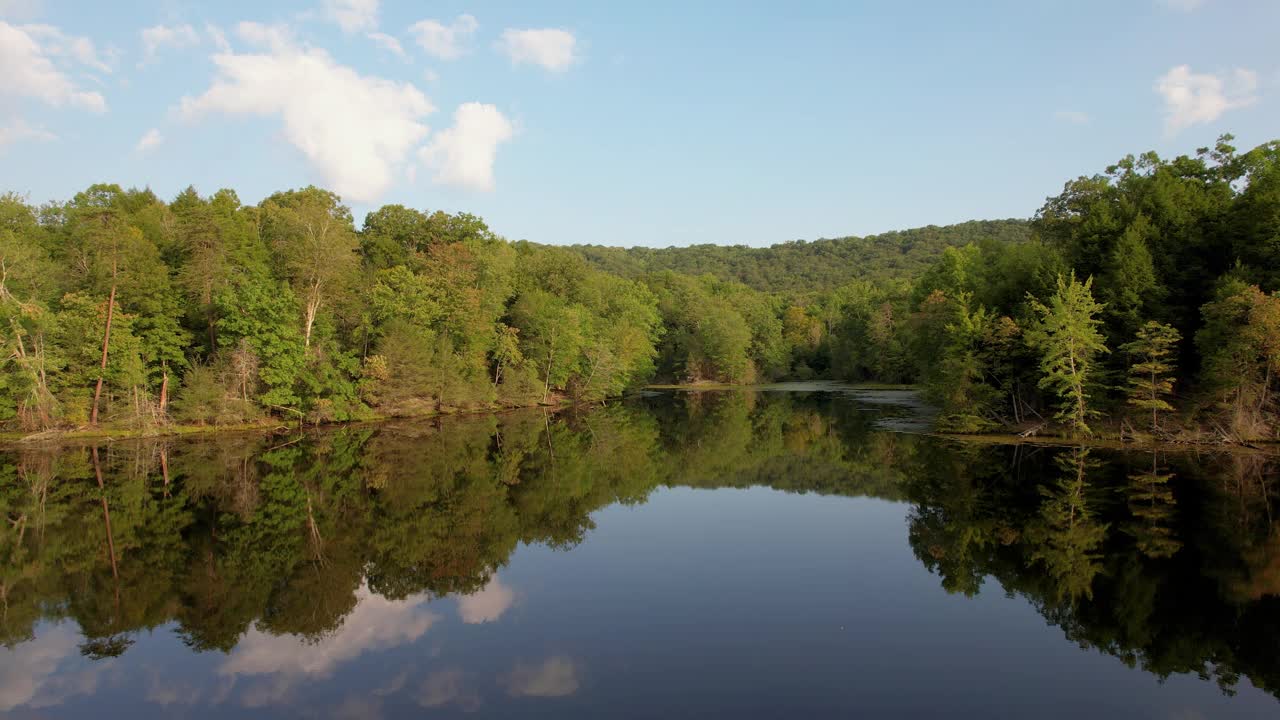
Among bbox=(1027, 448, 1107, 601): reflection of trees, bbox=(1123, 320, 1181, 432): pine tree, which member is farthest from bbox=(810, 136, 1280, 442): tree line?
bbox=(1027, 448, 1107, 601): reflection of trees

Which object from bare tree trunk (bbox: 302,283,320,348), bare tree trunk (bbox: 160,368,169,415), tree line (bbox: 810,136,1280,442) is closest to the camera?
tree line (bbox: 810,136,1280,442)

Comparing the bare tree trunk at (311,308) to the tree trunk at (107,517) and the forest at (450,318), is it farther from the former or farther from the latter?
the tree trunk at (107,517)

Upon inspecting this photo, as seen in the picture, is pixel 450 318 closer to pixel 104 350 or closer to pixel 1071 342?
pixel 104 350

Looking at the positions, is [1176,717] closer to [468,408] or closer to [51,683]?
[51,683]

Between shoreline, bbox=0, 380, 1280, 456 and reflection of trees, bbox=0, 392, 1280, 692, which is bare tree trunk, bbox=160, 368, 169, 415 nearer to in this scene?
shoreline, bbox=0, 380, 1280, 456

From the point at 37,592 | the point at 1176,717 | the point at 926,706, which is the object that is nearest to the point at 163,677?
the point at 37,592

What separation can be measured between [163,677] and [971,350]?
30925 mm

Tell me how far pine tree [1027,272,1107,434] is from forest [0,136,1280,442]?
108 mm

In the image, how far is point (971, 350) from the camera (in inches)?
1224

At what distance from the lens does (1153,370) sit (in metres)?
25.9

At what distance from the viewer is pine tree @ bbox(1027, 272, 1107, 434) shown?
27.2 m

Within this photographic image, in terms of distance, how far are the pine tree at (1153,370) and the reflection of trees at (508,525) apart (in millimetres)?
3145

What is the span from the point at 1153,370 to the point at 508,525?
24534 millimetres

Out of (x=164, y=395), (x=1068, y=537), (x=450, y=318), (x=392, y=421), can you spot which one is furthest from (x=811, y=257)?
(x=1068, y=537)
